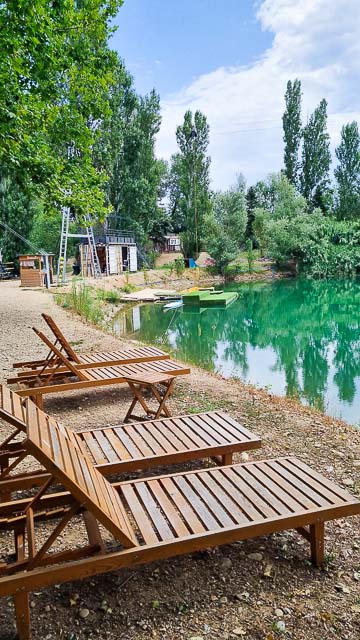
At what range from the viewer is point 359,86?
44062mm

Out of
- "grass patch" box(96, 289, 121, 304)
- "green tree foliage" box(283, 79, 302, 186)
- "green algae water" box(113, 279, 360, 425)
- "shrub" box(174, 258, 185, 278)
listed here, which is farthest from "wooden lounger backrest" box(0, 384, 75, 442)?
"green tree foliage" box(283, 79, 302, 186)

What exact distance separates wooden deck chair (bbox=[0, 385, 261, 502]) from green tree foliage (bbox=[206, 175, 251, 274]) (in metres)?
29.6

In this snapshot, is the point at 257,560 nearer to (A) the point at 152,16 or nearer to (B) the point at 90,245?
(A) the point at 152,16

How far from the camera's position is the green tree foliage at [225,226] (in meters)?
33.3

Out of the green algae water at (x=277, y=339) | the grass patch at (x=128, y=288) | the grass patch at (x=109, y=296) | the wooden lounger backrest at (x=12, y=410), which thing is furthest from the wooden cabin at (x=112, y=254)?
the wooden lounger backrest at (x=12, y=410)

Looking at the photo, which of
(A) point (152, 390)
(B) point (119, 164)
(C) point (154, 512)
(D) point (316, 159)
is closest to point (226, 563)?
(C) point (154, 512)

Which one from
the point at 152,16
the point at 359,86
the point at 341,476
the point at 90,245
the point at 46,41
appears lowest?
the point at 341,476

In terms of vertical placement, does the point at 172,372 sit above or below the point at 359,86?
below

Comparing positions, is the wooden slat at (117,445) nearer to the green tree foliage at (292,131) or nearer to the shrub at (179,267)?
the shrub at (179,267)

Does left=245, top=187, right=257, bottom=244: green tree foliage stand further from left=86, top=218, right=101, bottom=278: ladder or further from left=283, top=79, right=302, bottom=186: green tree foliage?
left=86, top=218, right=101, bottom=278: ladder

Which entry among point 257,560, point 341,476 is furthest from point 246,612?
point 341,476

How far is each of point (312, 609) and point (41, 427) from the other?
5.47 ft

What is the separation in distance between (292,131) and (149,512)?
4751cm

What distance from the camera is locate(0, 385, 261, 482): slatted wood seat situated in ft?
10.9
